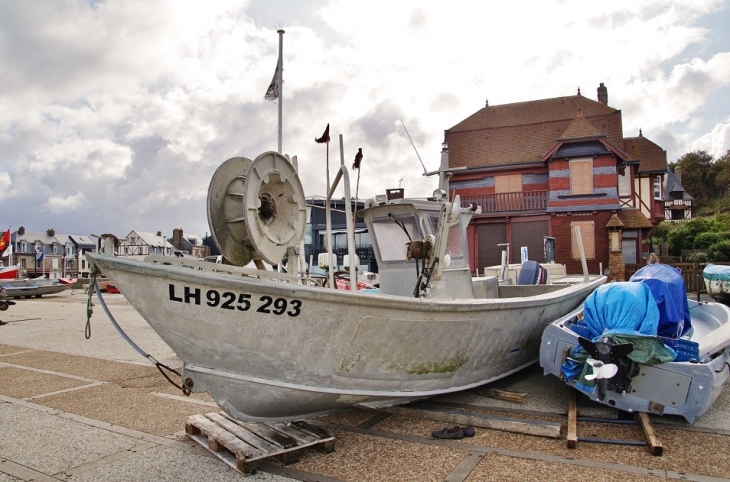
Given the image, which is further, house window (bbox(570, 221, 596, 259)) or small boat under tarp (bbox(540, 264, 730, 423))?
house window (bbox(570, 221, 596, 259))

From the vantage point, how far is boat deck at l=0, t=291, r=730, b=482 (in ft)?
13.0

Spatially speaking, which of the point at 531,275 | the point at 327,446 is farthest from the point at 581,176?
the point at 327,446

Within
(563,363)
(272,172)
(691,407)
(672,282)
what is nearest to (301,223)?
(272,172)

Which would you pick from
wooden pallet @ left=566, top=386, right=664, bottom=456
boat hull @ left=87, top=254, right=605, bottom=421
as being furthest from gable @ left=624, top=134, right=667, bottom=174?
boat hull @ left=87, top=254, right=605, bottom=421

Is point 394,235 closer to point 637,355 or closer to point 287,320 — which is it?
point 287,320

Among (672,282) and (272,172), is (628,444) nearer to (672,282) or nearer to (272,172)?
(672,282)

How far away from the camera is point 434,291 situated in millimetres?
5086

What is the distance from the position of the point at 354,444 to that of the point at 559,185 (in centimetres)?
2271

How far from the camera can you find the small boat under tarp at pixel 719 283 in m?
14.9

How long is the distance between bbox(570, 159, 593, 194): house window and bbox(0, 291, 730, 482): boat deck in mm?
19426

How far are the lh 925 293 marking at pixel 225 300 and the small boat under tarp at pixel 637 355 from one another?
3.07 m

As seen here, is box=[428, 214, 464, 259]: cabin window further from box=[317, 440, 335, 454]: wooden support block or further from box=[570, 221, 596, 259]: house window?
box=[570, 221, 596, 259]: house window

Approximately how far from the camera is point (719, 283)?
49.7 feet

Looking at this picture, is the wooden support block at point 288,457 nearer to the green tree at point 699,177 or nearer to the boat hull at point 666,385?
the boat hull at point 666,385
